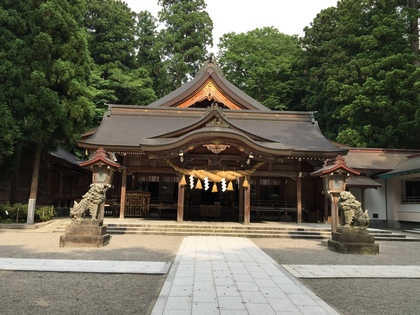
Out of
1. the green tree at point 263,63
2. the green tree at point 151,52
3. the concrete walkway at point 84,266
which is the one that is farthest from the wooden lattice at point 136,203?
the green tree at point 151,52

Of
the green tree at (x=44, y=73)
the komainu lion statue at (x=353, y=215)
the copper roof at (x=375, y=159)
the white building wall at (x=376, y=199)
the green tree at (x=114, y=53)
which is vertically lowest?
the komainu lion statue at (x=353, y=215)

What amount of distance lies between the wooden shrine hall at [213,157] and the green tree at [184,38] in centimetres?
1607

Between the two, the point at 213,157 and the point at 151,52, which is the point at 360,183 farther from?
the point at 151,52

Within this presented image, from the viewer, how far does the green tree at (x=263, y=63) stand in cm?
3198

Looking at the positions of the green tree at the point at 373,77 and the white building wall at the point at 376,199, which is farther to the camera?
the green tree at the point at 373,77

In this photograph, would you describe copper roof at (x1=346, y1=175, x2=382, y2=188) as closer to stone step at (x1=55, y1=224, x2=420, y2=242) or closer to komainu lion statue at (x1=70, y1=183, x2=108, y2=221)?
stone step at (x1=55, y1=224, x2=420, y2=242)

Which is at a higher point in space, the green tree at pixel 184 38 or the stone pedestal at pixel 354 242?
the green tree at pixel 184 38

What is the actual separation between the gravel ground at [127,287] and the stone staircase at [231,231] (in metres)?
2.75

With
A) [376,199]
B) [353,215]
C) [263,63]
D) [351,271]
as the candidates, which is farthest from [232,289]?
[263,63]

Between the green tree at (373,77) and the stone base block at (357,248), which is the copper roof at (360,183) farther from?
the stone base block at (357,248)

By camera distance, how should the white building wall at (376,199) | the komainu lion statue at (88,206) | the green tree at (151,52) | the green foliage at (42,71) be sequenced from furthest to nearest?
the green tree at (151,52), the white building wall at (376,199), the green foliage at (42,71), the komainu lion statue at (88,206)

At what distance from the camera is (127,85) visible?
2684 centimetres

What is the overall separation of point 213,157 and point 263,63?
75.1 feet

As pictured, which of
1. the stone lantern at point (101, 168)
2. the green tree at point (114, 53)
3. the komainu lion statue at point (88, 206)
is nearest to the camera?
the komainu lion statue at point (88, 206)
